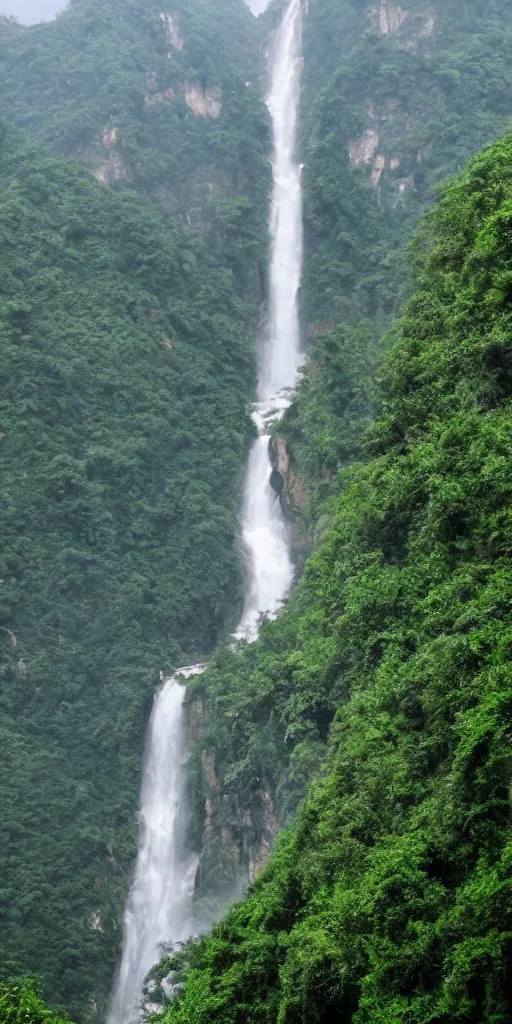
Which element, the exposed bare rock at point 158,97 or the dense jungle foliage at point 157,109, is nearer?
the dense jungle foliage at point 157,109

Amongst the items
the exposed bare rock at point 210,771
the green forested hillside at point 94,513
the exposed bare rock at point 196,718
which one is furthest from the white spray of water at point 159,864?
the exposed bare rock at point 210,771

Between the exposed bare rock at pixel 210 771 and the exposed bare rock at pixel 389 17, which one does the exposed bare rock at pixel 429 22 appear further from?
the exposed bare rock at pixel 210 771

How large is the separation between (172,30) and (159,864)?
43427 mm

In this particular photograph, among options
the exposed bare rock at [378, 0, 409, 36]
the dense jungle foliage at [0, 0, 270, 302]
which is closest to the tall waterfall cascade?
the dense jungle foliage at [0, 0, 270, 302]

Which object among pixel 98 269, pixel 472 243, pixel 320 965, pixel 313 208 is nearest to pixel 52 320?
pixel 98 269

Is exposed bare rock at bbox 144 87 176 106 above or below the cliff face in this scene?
above

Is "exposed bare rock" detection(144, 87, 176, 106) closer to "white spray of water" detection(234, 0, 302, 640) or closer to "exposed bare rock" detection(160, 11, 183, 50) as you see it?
"exposed bare rock" detection(160, 11, 183, 50)

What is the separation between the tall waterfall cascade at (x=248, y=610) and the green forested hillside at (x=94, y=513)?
2.10 feet

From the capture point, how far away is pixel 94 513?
35438 millimetres

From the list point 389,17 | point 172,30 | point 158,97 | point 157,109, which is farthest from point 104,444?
point 172,30

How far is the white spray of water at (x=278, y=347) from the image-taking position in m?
37.9

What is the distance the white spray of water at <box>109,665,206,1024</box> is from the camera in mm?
28062

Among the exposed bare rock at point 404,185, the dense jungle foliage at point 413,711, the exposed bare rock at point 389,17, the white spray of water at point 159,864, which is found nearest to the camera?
the dense jungle foliage at point 413,711

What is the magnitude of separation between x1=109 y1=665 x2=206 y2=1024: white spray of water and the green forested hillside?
0.54 meters
